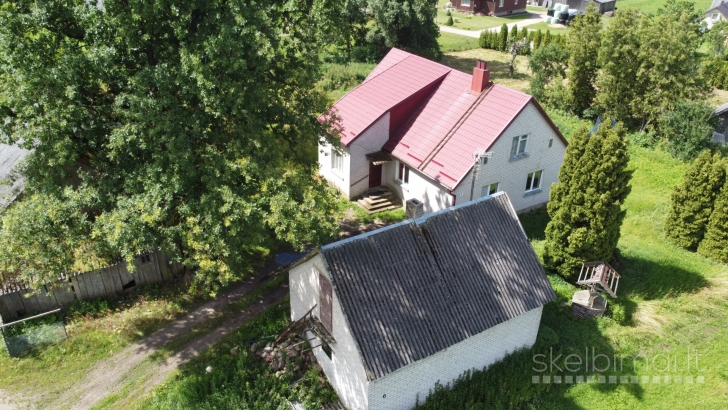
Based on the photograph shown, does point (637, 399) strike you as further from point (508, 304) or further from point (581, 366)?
point (508, 304)

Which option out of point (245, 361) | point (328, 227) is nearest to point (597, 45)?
point (328, 227)

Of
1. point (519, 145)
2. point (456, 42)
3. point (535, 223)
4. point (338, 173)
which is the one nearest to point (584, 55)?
point (519, 145)

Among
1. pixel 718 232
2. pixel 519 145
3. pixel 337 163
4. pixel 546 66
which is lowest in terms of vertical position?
pixel 718 232

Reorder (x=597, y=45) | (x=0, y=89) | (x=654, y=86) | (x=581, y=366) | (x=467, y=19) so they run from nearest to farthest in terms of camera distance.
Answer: (x=0, y=89) < (x=581, y=366) < (x=654, y=86) < (x=597, y=45) < (x=467, y=19)

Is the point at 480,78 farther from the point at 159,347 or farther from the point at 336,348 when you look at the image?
the point at 159,347

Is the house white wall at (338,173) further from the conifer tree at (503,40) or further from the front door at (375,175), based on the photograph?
the conifer tree at (503,40)

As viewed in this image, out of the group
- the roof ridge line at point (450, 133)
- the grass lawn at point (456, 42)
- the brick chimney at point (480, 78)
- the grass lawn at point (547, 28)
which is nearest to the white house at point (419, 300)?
the roof ridge line at point (450, 133)

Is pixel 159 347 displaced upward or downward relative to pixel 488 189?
downward
